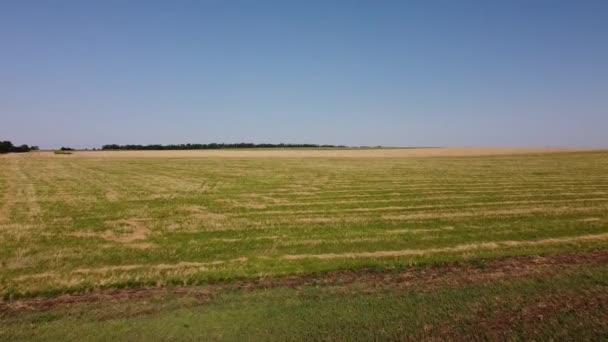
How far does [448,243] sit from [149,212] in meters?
14.1

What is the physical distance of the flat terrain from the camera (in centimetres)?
720

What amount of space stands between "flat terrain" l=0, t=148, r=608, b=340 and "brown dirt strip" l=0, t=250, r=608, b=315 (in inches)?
2.0

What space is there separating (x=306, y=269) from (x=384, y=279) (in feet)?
6.88

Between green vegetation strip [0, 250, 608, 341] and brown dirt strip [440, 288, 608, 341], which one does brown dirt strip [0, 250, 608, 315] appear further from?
brown dirt strip [440, 288, 608, 341]

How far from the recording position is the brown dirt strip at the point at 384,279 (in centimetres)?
870

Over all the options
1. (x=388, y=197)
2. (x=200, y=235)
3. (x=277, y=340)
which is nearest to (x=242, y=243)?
(x=200, y=235)

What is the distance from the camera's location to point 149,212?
64.6 ft

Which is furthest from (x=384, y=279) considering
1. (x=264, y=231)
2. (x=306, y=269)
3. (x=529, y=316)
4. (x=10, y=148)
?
(x=10, y=148)

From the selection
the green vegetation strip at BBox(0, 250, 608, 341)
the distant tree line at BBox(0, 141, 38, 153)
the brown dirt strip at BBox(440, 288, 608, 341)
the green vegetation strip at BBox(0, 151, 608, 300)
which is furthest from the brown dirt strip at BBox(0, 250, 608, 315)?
the distant tree line at BBox(0, 141, 38, 153)

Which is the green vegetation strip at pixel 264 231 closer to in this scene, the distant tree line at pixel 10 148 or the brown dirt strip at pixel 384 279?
the brown dirt strip at pixel 384 279

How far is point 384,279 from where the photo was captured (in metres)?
9.66

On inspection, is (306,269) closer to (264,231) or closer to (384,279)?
(384,279)

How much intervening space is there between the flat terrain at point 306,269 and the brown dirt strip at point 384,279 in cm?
5

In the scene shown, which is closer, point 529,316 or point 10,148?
point 529,316
